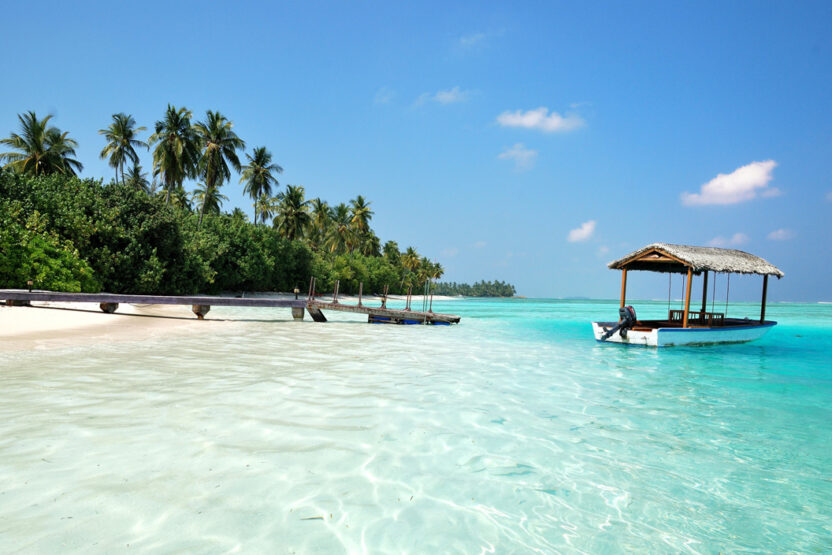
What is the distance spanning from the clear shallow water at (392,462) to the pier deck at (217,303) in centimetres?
821

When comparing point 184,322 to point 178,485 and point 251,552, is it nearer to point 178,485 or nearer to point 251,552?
point 178,485

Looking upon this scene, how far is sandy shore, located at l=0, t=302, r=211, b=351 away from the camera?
406 inches

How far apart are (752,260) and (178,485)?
20603mm

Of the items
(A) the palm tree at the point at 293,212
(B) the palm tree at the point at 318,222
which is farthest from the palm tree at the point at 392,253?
(A) the palm tree at the point at 293,212

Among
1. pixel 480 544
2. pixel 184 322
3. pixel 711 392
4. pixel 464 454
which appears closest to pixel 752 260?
pixel 711 392

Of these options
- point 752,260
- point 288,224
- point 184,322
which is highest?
point 288,224

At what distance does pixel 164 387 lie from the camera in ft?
21.3

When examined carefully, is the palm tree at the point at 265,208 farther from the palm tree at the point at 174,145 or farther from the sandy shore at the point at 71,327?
the sandy shore at the point at 71,327

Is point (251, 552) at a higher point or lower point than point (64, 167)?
lower

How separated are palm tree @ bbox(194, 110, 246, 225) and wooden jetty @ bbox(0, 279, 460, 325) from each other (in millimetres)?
18378

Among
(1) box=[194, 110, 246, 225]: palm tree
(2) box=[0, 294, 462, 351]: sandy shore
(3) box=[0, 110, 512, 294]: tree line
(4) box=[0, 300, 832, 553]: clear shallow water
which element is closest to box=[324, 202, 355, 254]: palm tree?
(3) box=[0, 110, 512, 294]: tree line

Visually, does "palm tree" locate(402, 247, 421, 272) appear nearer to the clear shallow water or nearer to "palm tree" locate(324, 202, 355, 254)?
"palm tree" locate(324, 202, 355, 254)

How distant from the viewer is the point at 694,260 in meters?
14.5

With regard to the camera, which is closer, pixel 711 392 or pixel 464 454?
pixel 464 454
